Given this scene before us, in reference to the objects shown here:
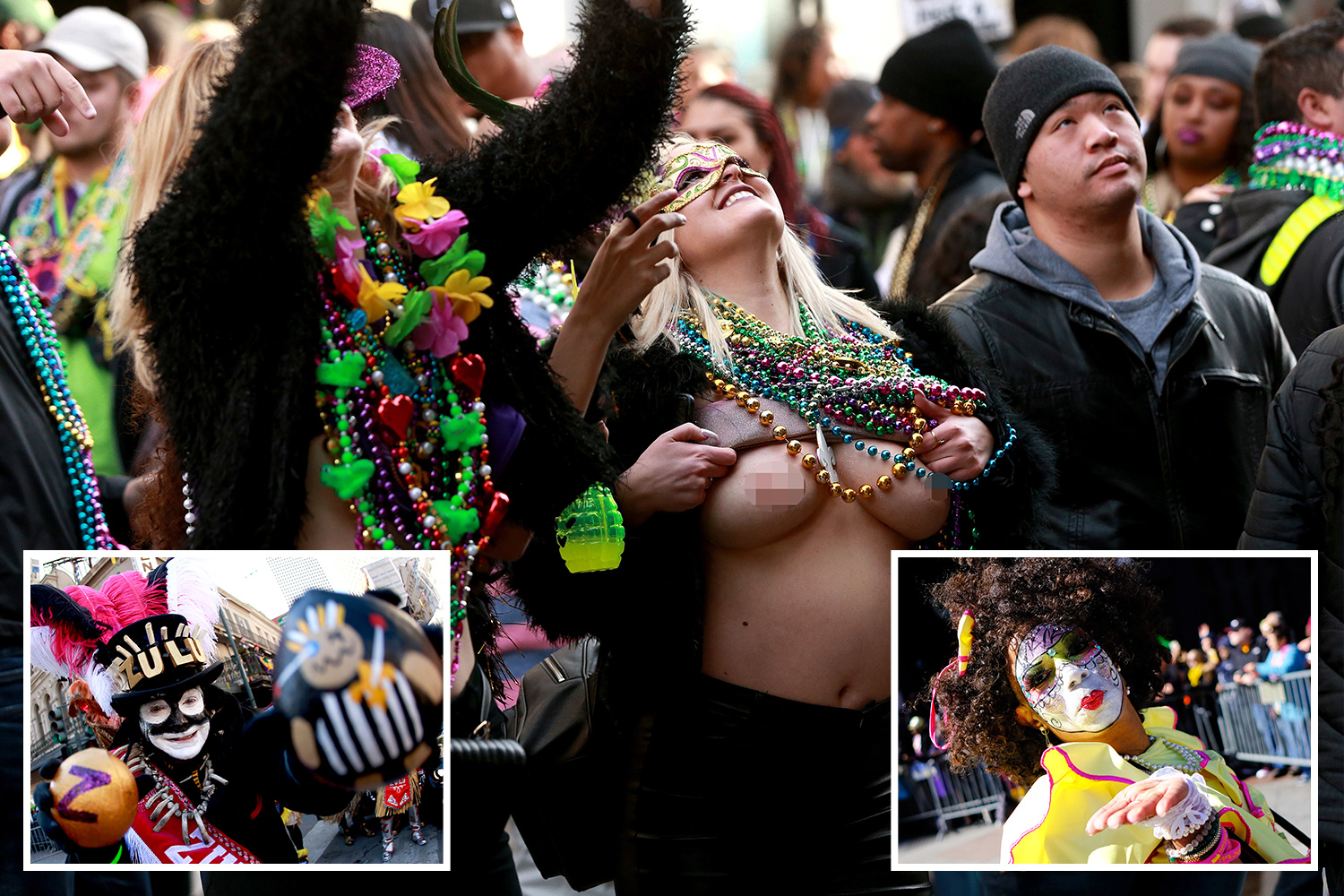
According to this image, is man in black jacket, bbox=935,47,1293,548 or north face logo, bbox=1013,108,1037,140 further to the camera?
north face logo, bbox=1013,108,1037,140

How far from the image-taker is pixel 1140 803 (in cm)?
206

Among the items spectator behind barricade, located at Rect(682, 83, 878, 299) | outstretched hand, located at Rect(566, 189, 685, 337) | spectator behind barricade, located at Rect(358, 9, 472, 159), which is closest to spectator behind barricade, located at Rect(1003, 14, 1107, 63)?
spectator behind barricade, located at Rect(682, 83, 878, 299)

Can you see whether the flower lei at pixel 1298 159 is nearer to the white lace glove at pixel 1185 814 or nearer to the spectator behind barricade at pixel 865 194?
the white lace glove at pixel 1185 814

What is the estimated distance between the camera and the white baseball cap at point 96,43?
194 inches

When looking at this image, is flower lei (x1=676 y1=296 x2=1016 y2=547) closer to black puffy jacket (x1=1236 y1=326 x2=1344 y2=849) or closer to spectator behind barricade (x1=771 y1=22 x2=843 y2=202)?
black puffy jacket (x1=1236 y1=326 x2=1344 y2=849)

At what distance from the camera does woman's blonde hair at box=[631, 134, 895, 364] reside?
2.59 metres

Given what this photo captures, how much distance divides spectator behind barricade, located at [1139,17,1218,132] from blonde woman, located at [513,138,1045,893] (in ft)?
13.3

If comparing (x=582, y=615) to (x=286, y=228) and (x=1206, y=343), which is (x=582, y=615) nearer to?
(x=286, y=228)

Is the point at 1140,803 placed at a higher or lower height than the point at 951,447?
lower

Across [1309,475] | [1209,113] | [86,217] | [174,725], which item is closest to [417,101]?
[86,217]

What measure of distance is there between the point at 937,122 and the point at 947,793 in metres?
3.22

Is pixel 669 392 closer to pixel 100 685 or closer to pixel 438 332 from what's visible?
pixel 438 332

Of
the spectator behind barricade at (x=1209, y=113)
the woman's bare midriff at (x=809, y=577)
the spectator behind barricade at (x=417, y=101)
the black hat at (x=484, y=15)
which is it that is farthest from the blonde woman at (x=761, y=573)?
the spectator behind barricade at (x=1209, y=113)

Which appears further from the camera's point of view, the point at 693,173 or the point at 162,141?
the point at 693,173
